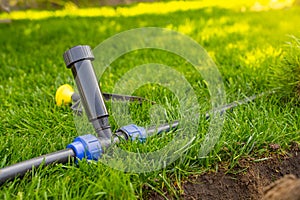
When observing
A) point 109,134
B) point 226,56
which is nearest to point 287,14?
point 226,56

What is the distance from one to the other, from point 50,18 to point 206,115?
4158 millimetres

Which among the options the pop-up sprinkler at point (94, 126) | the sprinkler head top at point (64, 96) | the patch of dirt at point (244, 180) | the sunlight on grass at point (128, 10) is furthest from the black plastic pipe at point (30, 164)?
the sunlight on grass at point (128, 10)

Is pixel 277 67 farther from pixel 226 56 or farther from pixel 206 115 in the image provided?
pixel 226 56

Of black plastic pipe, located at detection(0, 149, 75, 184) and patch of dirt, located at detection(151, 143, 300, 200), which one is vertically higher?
black plastic pipe, located at detection(0, 149, 75, 184)

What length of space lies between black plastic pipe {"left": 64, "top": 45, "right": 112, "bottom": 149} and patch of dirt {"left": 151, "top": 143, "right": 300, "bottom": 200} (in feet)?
1.27

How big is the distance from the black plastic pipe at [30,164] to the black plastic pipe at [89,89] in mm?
200

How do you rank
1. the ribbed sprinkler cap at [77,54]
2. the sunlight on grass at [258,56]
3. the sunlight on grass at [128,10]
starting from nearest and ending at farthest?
the ribbed sprinkler cap at [77,54], the sunlight on grass at [258,56], the sunlight on grass at [128,10]

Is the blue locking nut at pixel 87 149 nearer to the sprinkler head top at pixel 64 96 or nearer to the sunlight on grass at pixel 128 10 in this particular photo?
the sprinkler head top at pixel 64 96

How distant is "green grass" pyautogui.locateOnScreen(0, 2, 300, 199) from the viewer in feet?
4.67

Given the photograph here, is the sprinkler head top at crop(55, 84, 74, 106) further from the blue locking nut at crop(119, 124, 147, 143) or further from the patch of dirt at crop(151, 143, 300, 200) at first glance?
the patch of dirt at crop(151, 143, 300, 200)

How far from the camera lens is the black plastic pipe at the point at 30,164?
1379 millimetres

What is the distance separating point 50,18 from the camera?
5613 millimetres

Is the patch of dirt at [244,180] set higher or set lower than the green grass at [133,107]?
lower

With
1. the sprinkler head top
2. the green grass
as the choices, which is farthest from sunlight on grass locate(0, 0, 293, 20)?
the sprinkler head top
